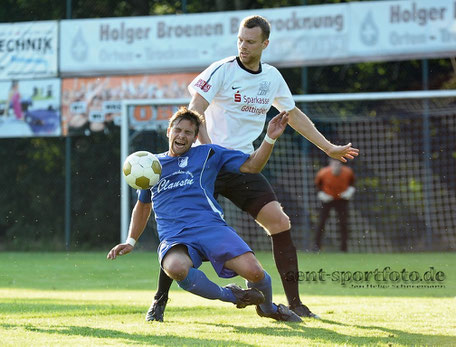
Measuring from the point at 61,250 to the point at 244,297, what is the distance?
1032cm

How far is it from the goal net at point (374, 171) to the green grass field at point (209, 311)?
345 cm

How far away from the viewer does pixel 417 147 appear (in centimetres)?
1525

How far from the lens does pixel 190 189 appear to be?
539 centimetres

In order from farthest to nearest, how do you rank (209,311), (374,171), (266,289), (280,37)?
(374,171) < (280,37) < (209,311) < (266,289)

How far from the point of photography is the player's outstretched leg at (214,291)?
5.19 meters

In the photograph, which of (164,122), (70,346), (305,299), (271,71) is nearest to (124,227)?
(164,122)

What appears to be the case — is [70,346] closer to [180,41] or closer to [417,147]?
[180,41]

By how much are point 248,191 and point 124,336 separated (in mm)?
1444

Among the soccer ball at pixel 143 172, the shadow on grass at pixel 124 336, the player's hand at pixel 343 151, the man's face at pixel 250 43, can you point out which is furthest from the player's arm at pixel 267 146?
the shadow on grass at pixel 124 336

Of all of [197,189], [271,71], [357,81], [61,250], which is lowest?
[61,250]

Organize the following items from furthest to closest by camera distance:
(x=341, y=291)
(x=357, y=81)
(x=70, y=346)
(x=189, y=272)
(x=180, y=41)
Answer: (x=357, y=81)
(x=180, y=41)
(x=341, y=291)
(x=189, y=272)
(x=70, y=346)

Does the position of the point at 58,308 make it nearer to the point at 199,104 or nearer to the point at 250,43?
the point at 199,104

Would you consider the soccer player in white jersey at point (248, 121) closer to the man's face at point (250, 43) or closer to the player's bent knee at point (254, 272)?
the man's face at point (250, 43)

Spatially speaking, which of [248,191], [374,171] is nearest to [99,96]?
[374,171]
